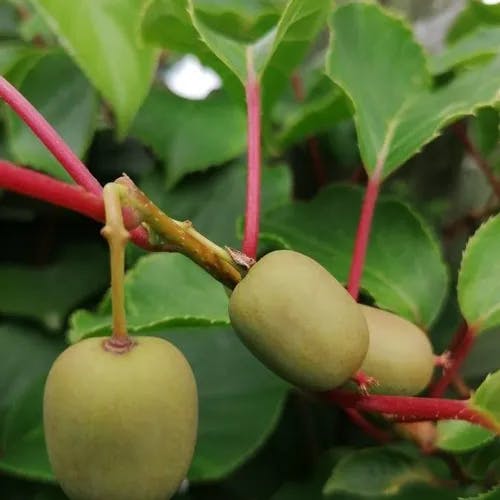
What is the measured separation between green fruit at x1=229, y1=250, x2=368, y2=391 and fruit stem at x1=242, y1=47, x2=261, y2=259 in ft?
0.14

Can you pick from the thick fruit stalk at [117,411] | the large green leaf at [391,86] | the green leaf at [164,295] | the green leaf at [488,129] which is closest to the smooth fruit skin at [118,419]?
the thick fruit stalk at [117,411]

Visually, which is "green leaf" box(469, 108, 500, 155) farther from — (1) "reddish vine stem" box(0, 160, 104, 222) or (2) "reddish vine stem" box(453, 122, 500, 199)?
(1) "reddish vine stem" box(0, 160, 104, 222)

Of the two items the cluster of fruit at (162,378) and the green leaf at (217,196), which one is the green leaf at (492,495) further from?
the green leaf at (217,196)

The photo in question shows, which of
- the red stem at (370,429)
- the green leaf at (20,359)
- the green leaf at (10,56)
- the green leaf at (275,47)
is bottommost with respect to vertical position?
the green leaf at (20,359)

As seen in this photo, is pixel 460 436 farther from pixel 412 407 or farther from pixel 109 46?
pixel 109 46

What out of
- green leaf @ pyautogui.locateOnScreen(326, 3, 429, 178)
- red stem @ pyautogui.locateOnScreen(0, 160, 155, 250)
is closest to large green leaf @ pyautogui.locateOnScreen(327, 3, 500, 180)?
green leaf @ pyautogui.locateOnScreen(326, 3, 429, 178)

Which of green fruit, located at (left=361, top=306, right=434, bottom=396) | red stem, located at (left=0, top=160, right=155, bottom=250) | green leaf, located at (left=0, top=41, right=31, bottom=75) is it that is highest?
green leaf, located at (left=0, top=41, right=31, bottom=75)

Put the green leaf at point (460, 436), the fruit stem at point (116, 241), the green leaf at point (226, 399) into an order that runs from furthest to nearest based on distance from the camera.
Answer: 1. the green leaf at point (226, 399)
2. the green leaf at point (460, 436)
3. the fruit stem at point (116, 241)

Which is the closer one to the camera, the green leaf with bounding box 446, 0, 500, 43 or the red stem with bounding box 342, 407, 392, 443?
the red stem with bounding box 342, 407, 392, 443

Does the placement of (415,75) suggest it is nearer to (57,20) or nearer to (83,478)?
(57,20)

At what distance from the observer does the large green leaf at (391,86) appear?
526 millimetres

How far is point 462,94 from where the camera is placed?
0.54 m

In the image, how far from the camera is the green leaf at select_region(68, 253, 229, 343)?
50 cm

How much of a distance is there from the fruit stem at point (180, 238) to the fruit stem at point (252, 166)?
31 millimetres
